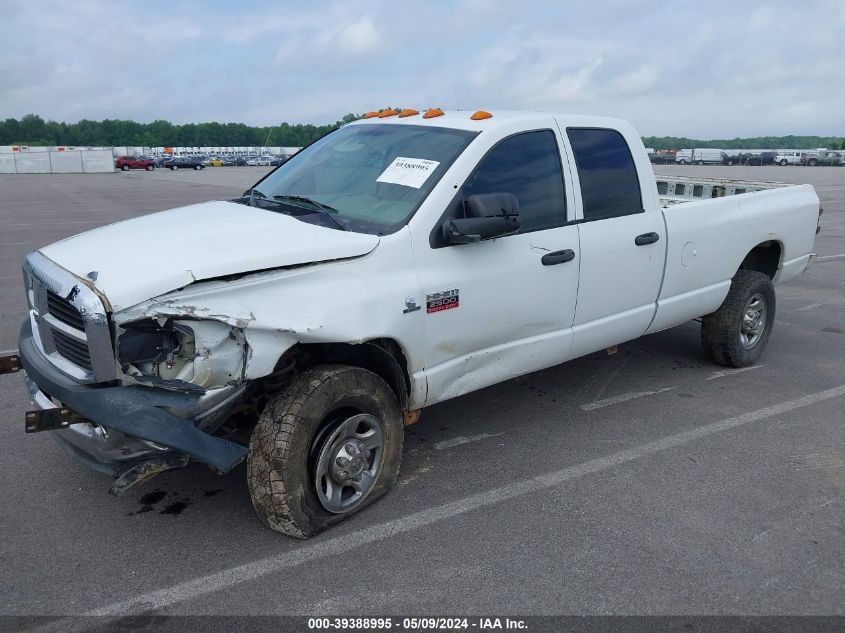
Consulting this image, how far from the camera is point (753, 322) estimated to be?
19.9 feet

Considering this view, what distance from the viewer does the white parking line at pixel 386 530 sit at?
3.01 metres

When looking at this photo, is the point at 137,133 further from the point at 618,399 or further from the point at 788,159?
the point at 618,399

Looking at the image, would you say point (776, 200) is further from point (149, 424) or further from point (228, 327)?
point (149, 424)

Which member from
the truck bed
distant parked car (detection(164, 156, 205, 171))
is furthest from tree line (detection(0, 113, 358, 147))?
the truck bed

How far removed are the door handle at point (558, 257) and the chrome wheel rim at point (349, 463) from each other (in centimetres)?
138

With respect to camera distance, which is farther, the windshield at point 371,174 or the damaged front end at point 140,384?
the windshield at point 371,174

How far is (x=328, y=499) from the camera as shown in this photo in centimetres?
350

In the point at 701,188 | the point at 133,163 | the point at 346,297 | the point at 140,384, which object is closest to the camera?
the point at 140,384

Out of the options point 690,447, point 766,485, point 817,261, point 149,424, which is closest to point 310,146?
point 149,424

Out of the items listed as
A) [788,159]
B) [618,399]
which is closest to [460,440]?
[618,399]

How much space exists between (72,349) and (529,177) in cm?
259

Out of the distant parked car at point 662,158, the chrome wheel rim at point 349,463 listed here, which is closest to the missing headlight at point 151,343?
the chrome wheel rim at point 349,463

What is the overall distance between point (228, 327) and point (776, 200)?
484cm

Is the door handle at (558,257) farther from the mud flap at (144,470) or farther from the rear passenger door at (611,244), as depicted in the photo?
the mud flap at (144,470)
